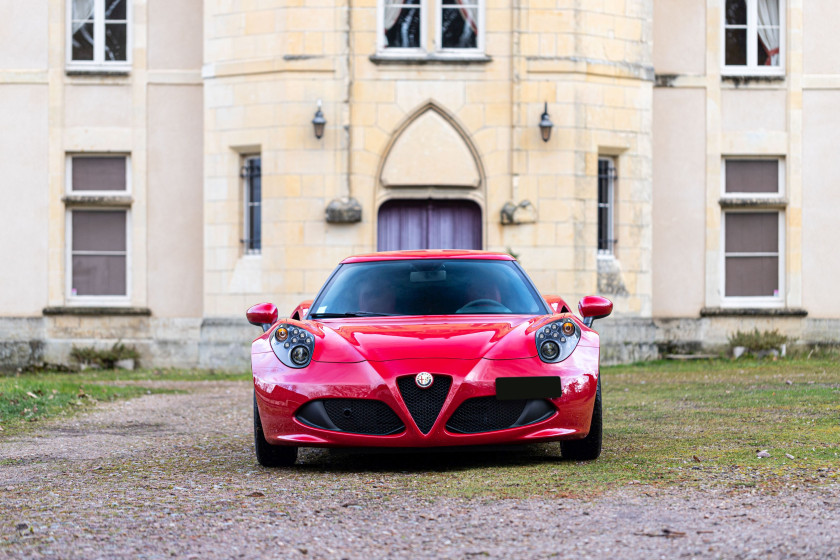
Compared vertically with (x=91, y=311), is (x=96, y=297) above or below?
above

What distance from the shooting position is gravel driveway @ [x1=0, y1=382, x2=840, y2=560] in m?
4.49

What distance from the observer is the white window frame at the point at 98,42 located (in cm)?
1975

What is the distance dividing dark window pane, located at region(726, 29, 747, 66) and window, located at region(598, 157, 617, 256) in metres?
3.19

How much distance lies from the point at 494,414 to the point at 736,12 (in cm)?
1546

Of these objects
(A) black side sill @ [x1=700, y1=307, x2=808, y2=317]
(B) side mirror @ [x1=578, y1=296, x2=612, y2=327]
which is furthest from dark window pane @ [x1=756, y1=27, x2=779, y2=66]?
(B) side mirror @ [x1=578, y1=296, x2=612, y2=327]

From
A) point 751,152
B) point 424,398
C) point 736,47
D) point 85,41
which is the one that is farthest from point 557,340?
point 85,41

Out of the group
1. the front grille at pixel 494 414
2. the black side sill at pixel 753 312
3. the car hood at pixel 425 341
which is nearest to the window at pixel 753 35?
the black side sill at pixel 753 312

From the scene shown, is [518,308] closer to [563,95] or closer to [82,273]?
[563,95]

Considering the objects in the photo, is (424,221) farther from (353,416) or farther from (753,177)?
(353,416)

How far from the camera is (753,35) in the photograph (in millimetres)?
20156

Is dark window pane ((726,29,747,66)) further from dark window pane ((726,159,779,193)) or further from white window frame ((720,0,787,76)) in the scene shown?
dark window pane ((726,159,779,193))

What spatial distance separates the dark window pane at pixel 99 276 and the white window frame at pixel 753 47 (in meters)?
10.5

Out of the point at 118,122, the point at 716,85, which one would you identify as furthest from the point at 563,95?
the point at 118,122

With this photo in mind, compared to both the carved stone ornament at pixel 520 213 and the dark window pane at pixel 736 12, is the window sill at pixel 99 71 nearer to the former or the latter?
the carved stone ornament at pixel 520 213
